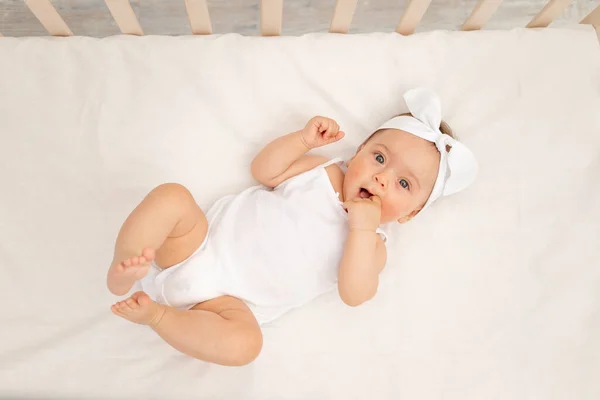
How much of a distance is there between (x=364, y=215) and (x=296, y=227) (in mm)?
144

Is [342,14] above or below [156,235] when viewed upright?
above

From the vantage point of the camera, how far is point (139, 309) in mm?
994

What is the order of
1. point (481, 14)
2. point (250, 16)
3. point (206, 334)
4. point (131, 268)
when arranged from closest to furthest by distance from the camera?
point (131, 268), point (206, 334), point (481, 14), point (250, 16)

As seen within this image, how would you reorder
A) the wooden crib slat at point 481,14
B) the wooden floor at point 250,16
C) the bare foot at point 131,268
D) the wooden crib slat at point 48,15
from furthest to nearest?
the wooden floor at point 250,16, the wooden crib slat at point 481,14, the wooden crib slat at point 48,15, the bare foot at point 131,268

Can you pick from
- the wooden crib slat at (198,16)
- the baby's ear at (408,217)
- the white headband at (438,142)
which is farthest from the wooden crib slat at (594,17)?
the wooden crib slat at (198,16)

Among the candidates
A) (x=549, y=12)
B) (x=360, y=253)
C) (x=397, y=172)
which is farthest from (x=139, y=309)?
(x=549, y=12)

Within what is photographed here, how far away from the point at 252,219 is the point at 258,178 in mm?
108

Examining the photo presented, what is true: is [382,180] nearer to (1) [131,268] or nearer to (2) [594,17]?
(1) [131,268]

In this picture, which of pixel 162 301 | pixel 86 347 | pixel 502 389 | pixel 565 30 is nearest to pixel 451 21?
pixel 565 30

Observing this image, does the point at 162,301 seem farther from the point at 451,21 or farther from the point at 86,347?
the point at 451,21

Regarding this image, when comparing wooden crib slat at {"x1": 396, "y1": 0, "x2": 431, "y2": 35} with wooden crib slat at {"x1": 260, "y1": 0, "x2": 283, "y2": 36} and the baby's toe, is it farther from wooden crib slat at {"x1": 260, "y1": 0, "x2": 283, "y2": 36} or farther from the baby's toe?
the baby's toe

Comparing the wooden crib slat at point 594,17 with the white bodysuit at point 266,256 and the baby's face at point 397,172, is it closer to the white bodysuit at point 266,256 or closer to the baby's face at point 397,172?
the baby's face at point 397,172

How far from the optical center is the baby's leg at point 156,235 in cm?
98

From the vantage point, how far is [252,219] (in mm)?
1224
